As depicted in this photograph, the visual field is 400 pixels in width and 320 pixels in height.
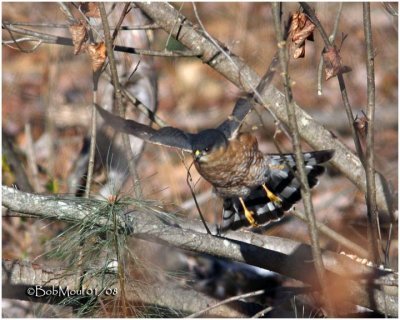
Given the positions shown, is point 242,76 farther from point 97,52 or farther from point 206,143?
point 97,52

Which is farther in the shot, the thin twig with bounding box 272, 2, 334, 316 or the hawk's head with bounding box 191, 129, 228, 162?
the hawk's head with bounding box 191, 129, 228, 162

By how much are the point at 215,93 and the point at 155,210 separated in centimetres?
534

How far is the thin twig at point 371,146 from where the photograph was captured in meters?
Result: 3.53

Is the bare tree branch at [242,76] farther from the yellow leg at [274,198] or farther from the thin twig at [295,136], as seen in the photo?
the thin twig at [295,136]

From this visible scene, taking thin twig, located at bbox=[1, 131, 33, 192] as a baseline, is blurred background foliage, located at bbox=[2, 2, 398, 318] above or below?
above

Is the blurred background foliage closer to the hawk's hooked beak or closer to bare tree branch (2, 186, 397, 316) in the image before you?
the hawk's hooked beak

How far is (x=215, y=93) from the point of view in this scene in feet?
28.8

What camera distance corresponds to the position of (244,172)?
453 centimetres

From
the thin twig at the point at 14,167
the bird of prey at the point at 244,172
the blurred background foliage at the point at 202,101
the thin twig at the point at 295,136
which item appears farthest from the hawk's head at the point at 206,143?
the thin twig at the point at 14,167

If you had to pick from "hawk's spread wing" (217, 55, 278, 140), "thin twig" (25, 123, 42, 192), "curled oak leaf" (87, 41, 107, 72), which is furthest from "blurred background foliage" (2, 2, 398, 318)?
"curled oak leaf" (87, 41, 107, 72)

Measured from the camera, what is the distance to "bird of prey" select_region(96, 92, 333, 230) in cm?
437

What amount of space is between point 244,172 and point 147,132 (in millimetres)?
745

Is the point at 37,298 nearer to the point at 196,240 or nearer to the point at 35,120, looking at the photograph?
the point at 196,240

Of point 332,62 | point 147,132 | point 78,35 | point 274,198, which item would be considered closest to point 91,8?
point 78,35
